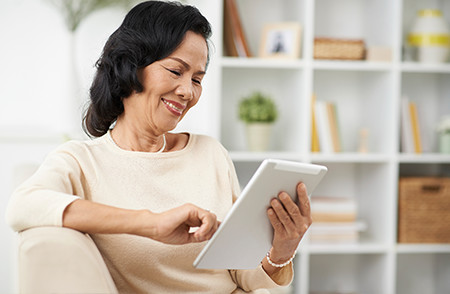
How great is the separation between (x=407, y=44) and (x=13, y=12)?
1968 mm

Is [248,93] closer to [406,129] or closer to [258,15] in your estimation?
[258,15]

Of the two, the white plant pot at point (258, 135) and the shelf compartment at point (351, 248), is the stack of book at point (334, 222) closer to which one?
the shelf compartment at point (351, 248)

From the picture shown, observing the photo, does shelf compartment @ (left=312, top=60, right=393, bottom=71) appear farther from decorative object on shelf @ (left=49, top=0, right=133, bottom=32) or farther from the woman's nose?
the woman's nose

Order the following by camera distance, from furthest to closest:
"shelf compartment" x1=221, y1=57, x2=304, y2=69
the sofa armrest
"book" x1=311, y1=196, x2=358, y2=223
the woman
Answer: "book" x1=311, y1=196, x2=358, y2=223 < "shelf compartment" x1=221, y1=57, x2=304, y2=69 < the woman < the sofa armrest

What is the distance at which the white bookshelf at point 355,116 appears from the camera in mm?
2746

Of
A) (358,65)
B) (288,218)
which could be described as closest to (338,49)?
(358,65)

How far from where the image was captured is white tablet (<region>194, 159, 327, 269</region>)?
1.14 metres

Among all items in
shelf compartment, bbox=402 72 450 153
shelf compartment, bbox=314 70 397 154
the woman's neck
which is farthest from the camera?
shelf compartment, bbox=402 72 450 153

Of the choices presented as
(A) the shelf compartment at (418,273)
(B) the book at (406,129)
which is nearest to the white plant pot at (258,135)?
(B) the book at (406,129)

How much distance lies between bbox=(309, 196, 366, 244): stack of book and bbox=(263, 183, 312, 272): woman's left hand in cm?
144

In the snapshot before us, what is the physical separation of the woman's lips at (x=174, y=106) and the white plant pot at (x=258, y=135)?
1339mm

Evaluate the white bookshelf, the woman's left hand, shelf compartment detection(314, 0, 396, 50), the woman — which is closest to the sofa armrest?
the woman

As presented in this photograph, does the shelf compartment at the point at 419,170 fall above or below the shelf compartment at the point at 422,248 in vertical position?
above

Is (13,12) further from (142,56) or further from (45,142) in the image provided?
(142,56)
